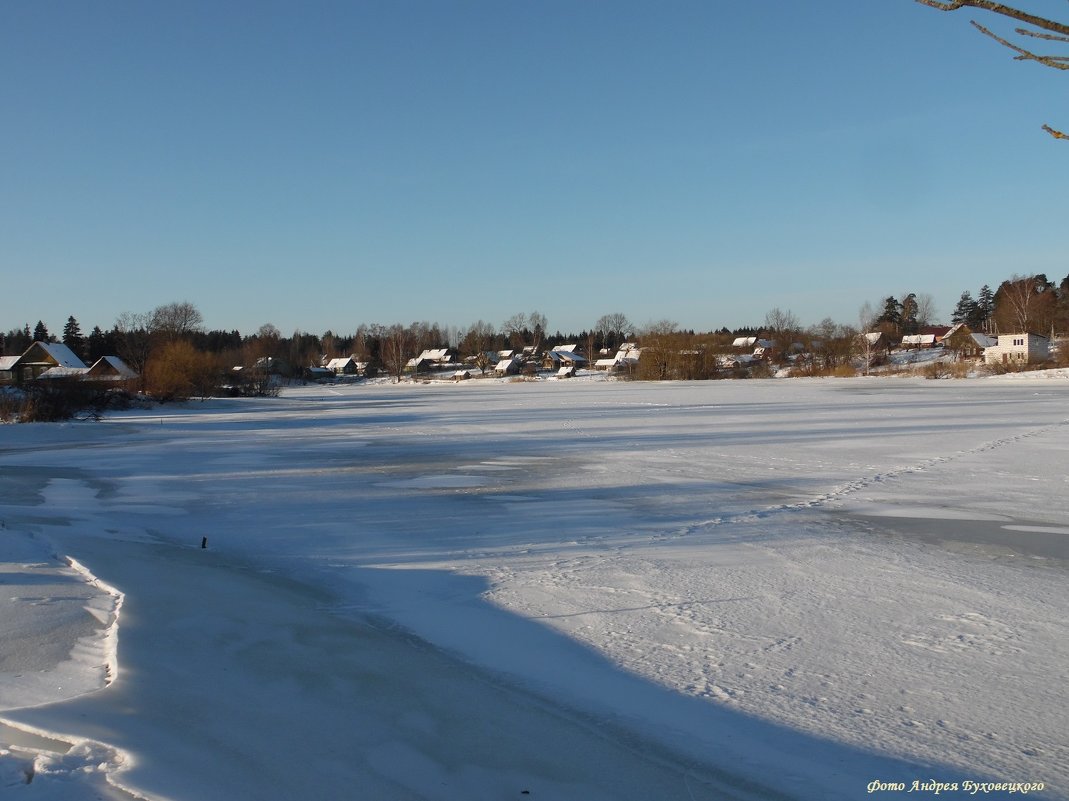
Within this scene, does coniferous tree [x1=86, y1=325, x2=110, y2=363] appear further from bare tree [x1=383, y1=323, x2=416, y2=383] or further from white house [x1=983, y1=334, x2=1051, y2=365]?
white house [x1=983, y1=334, x2=1051, y2=365]

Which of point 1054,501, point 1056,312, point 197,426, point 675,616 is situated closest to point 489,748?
point 675,616

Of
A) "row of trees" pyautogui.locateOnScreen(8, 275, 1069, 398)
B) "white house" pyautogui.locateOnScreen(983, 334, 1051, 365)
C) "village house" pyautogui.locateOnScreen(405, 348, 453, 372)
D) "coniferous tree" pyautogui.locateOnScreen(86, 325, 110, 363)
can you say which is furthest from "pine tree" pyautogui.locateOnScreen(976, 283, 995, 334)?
"coniferous tree" pyautogui.locateOnScreen(86, 325, 110, 363)

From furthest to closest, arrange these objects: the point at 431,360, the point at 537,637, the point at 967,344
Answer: the point at 431,360 < the point at 967,344 < the point at 537,637

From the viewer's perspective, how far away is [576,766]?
335cm

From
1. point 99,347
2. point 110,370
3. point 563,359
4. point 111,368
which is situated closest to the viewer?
point 110,370

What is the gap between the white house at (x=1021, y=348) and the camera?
208 feet

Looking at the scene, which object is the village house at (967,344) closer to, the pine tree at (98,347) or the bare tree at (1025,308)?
the bare tree at (1025,308)

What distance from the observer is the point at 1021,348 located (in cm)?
6525

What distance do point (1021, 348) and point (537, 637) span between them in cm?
7169

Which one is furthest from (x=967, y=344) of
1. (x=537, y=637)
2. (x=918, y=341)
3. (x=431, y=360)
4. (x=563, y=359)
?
(x=431, y=360)

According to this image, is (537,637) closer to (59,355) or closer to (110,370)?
(110,370)

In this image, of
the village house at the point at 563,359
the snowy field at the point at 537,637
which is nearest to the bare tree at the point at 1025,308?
the village house at the point at 563,359

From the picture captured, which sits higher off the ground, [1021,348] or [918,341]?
[918,341]

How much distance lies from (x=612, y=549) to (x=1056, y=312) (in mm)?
85983
